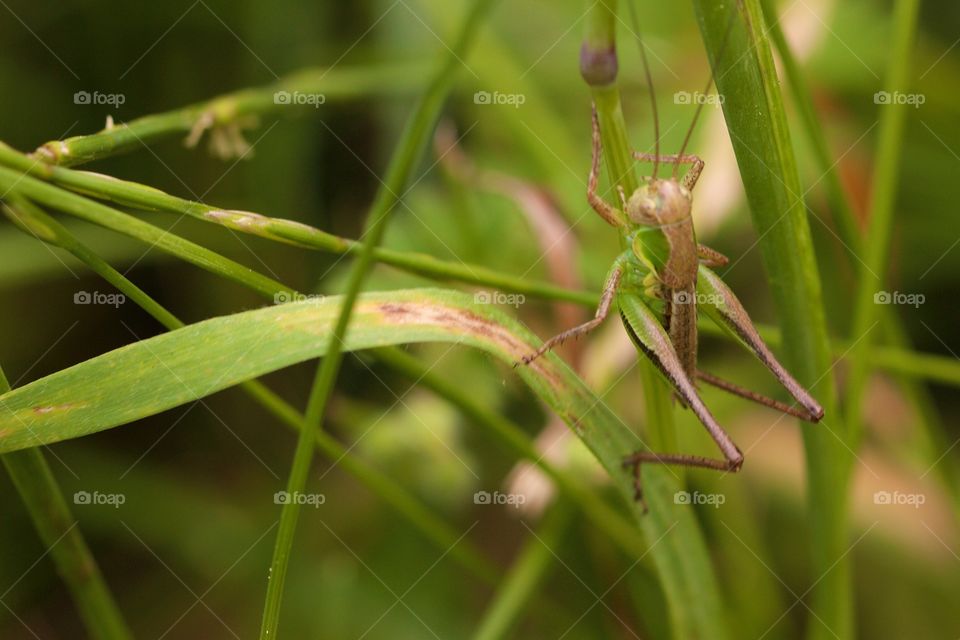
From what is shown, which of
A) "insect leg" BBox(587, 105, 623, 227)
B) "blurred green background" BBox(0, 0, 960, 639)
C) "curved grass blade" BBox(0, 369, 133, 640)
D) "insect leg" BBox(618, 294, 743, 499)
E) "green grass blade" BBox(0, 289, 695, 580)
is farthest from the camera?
"blurred green background" BBox(0, 0, 960, 639)

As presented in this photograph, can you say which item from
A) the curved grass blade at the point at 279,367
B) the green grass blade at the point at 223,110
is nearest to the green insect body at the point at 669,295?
the curved grass blade at the point at 279,367

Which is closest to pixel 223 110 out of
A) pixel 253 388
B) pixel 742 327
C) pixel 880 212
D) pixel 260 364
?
pixel 253 388

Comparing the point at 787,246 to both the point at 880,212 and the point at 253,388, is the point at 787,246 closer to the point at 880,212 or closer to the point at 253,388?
the point at 880,212

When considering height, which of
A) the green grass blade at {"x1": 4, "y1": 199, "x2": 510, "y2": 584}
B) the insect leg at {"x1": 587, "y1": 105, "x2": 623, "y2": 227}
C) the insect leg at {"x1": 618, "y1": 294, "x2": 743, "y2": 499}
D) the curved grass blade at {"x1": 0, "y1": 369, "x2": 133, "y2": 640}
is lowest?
the curved grass blade at {"x1": 0, "y1": 369, "x2": 133, "y2": 640}

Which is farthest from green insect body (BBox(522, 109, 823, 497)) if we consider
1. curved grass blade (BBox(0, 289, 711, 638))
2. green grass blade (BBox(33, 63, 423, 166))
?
green grass blade (BBox(33, 63, 423, 166))

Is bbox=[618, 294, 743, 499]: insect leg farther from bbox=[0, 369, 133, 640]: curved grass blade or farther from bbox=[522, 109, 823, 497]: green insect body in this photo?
bbox=[0, 369, 133, 640]: curved grass blade

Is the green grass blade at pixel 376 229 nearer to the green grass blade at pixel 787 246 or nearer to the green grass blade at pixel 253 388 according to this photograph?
the green grass blade at pixel 253 388
